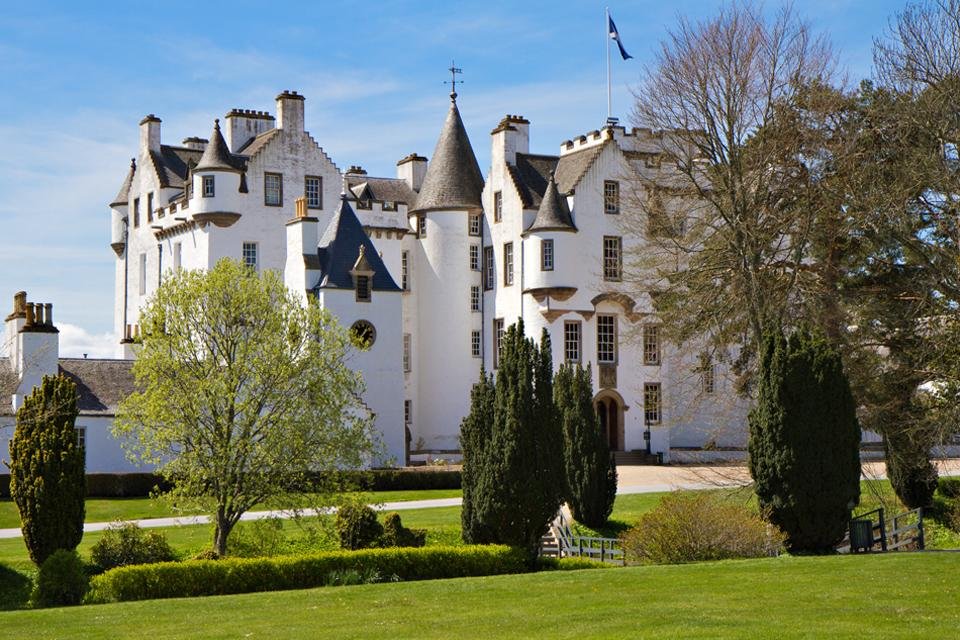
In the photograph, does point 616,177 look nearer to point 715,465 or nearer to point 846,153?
point 715,465

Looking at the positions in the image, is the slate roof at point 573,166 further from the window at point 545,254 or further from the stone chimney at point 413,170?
the stone chimney at point 413,170

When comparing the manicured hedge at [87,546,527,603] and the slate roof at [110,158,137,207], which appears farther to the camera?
the slate roof at [110,158,137,207]

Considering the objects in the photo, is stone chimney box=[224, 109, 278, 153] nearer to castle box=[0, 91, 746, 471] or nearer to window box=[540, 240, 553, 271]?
castle box=[0, 91, 746, 471]

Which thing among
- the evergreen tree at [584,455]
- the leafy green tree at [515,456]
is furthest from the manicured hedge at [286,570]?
the evergreen tree at [584,455]

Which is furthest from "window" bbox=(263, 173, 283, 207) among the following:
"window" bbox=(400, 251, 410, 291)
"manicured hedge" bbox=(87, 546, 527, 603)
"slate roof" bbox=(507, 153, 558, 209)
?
"manicured hedge" bbox=(87, 546, 527, 603)

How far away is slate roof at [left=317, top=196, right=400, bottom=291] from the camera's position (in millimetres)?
51537

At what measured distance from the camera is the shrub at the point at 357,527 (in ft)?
99.5

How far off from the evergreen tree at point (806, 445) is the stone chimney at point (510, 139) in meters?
30.6

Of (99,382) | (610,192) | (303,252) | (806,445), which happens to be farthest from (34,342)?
(806,445)

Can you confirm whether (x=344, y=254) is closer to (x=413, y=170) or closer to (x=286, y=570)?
(x=413, y=170)

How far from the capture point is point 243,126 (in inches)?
2405

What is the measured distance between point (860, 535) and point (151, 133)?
43.8m

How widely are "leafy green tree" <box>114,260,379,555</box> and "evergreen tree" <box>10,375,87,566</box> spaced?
1927 mm

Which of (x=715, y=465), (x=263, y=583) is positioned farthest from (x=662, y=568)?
(x=715, y=465)
